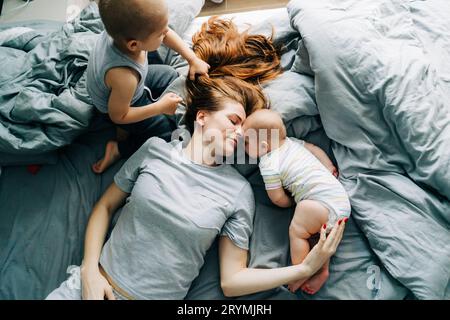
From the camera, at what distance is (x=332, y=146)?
3.98ft

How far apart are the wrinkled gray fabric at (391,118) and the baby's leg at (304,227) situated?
13 centimetres

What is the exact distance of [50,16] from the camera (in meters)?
1.68

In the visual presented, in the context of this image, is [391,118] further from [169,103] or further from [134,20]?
[134,20]

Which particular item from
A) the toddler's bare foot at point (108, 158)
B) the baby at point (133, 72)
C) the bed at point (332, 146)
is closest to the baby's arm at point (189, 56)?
the baby at point (133, 72)

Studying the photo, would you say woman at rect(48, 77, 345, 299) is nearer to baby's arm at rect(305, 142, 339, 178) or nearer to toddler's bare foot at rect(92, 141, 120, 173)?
toddler's bare foot at rect(92, 141, 120, 173)

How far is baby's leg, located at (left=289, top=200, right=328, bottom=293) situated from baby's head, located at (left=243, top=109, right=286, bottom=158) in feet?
0.67

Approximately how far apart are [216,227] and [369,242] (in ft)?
1.47

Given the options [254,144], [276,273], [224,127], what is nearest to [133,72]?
[224,127]

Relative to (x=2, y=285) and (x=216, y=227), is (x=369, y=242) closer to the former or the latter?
(x=216, y=227)

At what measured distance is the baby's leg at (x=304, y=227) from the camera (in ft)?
3.45

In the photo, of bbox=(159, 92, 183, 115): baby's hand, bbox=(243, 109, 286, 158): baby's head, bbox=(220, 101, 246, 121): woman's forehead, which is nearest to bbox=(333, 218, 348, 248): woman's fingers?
bbox=(243, 109, 286, 158): baby's head

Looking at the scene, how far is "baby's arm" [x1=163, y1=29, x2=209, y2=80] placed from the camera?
1.23 meters
